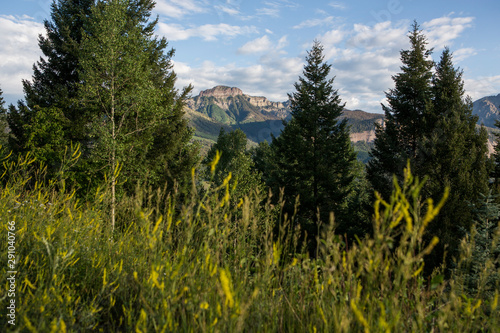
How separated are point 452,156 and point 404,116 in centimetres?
478

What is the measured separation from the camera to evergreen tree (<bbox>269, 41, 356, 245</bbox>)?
1998cm

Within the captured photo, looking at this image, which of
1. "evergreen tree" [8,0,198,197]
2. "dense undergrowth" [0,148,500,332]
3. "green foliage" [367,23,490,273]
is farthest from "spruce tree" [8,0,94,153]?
"green foliage" [367,23,490,273]

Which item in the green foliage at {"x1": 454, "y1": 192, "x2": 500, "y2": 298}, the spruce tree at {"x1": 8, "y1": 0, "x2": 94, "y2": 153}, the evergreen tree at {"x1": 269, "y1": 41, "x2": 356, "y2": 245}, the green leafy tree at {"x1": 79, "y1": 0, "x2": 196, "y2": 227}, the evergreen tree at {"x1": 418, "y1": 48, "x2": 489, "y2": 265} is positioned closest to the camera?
the green foliage at {"x1": 454, "y1": 192, "x2": 500, "y2": 298}

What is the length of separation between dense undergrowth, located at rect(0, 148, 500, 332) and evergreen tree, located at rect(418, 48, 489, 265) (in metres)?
14.5

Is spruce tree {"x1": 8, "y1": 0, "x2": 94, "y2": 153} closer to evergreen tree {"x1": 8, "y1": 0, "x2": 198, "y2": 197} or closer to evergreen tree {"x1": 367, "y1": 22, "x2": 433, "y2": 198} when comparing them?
evergreen tree {"x1": 8, "y1": 0, "x2": 198, "y2": 197}

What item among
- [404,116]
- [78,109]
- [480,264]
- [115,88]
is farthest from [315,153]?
[480,264]

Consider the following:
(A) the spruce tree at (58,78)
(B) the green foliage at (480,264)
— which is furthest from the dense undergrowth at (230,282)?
(A) the spruce tree at (58,78)

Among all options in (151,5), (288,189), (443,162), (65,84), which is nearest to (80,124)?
(65,84)

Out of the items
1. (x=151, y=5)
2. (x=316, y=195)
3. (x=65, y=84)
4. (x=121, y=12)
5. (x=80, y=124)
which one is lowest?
(x=316, y=195)

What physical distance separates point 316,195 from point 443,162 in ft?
26.5

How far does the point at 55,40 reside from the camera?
18016mm

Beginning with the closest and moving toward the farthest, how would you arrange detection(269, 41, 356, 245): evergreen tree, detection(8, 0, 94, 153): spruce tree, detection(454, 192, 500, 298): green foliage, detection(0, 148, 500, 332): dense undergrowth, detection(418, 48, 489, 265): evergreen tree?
detection(0, 148, 500, 332): dense undergrowth < detection(454, 192, 500, 298): green foliage < detection(418, 48, 489, 265): evergreen tree < detection(8, 0, 94, 153): spruce tree < detection(269, 41, 356, 245): evergreen tree

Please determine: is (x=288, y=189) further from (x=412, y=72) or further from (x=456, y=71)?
(x=456, y=71)

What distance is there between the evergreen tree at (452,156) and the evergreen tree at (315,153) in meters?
5.48
